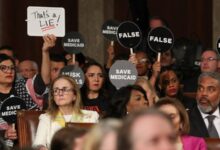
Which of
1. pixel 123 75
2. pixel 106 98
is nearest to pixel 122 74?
pixel 123 75

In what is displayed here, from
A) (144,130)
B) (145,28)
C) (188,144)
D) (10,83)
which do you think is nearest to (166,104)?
(188,144)

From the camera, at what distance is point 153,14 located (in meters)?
14.0

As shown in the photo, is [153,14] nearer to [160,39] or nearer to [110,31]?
[110,31]

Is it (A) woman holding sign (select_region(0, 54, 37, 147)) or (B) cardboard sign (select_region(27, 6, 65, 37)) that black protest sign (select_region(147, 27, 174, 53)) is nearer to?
(B) cardboard sign (select_region(27, 6, 65, 37))

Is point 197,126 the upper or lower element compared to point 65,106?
lower

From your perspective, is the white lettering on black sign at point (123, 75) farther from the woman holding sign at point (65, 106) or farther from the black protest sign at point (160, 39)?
the woman holding sign at point (65, 106)

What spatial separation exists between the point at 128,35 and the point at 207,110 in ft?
5.85

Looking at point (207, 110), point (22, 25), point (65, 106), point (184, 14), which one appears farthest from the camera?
point (184, 14)

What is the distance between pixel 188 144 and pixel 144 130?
339cm

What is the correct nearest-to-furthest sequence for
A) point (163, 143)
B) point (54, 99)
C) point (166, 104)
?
point (163, 143) → point (166, 104) → point (54, 99)

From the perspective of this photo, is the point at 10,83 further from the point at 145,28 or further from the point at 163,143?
the point at 163,143

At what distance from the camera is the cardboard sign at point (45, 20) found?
344 inches

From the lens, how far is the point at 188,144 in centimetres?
628

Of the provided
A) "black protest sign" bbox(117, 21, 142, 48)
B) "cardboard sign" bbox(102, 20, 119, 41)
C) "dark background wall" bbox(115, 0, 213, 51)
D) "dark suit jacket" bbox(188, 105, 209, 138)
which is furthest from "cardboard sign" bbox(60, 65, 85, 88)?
"dark background wall" bbox(115, 0, 213, 51)
